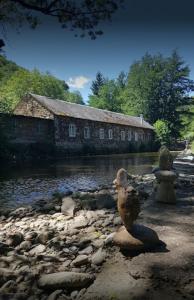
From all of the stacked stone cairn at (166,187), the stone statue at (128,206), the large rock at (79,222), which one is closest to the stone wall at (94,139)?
the stacked stone cairn at (166,187)

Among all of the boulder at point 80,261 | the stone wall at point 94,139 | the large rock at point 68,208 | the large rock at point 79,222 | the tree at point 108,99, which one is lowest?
the boulder at point 80,261

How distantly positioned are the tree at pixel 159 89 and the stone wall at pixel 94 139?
33.6 ft

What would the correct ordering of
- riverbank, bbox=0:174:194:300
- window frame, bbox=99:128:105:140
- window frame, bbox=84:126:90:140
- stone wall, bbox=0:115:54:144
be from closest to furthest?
riverbank, bbox=0:174:194:300, stone wall, bbox=0:115:54:144, window frame, bbox=84:126:90:140, window frame, bbox=99:128:105:140

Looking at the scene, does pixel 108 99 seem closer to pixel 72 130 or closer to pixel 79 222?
pixel 72 130

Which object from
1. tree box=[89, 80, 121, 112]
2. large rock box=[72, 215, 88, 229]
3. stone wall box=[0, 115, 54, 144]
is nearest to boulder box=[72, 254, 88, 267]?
large rock box=[72, 215, 88, 229]

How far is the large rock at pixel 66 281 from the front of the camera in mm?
3697

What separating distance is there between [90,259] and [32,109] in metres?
28.6

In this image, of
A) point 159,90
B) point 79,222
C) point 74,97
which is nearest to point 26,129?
point 79,222

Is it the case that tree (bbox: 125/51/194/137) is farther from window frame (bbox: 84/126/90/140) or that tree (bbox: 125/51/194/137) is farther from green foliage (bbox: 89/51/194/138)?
window frame (bbox: 84/126/90/140)

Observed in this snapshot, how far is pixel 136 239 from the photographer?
15.1 ft

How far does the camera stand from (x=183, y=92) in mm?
59938

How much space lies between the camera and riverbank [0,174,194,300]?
3.61 meters

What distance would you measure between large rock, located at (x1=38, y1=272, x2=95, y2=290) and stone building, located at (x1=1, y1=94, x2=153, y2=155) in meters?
22.9

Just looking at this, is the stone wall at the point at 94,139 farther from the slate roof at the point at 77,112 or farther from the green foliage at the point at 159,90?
the green foliage at the point at 159,90
